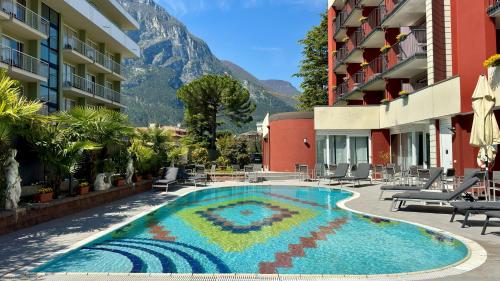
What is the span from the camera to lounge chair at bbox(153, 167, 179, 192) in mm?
17891

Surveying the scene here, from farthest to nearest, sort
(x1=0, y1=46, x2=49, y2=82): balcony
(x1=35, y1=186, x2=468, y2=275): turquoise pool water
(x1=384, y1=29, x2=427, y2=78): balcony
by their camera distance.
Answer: (x1=0, y1=46, x2=49, y2=82): balcony < (x1=384, y1=29, x2=427, y2=78): balcony < (x1=35, y1=186, x2=468, y2=275): turquoise pool water

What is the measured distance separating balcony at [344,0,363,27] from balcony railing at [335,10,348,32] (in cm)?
37

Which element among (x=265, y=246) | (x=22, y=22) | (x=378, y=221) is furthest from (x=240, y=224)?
(x=22, y=22)

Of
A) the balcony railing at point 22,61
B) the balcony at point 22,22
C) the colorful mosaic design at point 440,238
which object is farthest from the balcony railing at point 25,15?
the colorful mosaic design at point 440,238

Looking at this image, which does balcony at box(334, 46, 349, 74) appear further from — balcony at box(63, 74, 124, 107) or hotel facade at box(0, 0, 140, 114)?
balcony at box(63, 74, 124, 107)

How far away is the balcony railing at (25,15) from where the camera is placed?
21.7m

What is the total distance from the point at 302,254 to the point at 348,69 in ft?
83.5

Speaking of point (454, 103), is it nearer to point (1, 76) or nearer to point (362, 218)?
point (362, 218)

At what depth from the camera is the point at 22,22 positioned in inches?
894

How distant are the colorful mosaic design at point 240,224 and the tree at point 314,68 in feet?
100

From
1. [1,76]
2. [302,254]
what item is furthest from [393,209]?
[1,76]

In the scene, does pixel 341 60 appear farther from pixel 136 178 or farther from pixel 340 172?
pixel 136 178

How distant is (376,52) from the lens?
26969mm

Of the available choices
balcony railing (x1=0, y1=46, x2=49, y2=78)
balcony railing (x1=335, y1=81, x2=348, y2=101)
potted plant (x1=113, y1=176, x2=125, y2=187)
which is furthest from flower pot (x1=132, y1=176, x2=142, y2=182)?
balcony railing (x1=335, y1=81, x2=348, y2=101)
